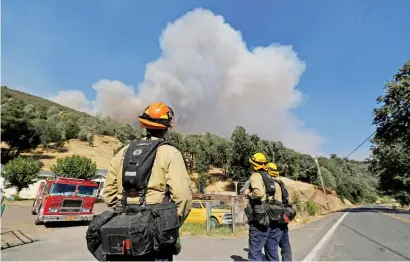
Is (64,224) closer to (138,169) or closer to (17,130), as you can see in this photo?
(138,169)

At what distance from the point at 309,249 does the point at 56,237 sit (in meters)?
9.30

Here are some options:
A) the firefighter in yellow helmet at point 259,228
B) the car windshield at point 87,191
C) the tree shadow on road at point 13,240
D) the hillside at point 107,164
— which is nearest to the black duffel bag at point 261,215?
the firefighter in yellow helmet at point 259,228

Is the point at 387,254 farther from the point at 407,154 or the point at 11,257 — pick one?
the point at 407,154

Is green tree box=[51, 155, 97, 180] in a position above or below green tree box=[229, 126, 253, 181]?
below

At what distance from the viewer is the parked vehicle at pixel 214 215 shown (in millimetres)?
12828

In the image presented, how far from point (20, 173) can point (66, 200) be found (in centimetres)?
2605

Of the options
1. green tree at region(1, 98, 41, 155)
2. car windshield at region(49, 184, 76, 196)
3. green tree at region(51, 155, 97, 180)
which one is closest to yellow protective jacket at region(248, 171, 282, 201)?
car windshield at region(49, 184, 76, 196)

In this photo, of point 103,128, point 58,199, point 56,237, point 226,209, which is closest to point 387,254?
point 226,209

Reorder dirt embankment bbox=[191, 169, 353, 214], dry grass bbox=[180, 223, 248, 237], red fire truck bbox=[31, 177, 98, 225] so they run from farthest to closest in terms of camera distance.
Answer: dirt embankment bbox=[191, 169, 353, 214] < red fire truck bbox=[31, 177, 98, 225] < dry grass bbox=[180, 223, 248, 237]

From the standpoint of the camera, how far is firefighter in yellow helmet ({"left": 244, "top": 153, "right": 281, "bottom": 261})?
4.54 meters

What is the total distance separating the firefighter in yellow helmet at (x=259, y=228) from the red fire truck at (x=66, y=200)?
12.4m

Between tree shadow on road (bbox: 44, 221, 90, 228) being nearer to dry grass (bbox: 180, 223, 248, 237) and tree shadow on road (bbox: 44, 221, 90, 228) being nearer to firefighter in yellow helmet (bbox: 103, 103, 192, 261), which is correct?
dry grass (bbox: 180, 223, 248, 237)

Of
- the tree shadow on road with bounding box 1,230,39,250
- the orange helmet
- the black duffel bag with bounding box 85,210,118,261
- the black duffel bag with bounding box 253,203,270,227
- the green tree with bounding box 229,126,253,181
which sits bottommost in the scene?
the tree shadow on road with bounding box 1,230,39,250

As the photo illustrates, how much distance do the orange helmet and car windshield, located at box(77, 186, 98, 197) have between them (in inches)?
566
